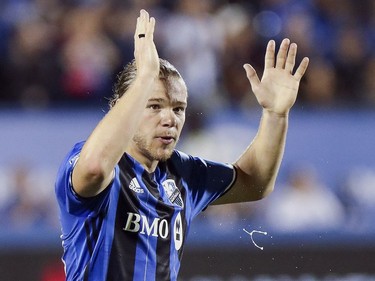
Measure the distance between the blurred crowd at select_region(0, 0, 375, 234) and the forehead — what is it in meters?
4.52

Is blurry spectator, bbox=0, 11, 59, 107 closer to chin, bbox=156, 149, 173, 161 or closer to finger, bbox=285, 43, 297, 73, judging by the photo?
finger, bbox=285, 43, 297, 73

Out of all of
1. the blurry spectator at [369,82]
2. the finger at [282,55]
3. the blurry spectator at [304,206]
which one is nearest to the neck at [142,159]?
the finger at [282,55]

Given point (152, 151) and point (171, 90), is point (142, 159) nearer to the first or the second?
point (152, 151)

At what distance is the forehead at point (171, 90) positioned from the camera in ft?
14.9

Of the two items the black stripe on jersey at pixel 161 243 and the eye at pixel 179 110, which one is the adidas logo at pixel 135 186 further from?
the eye at pixel 179 110

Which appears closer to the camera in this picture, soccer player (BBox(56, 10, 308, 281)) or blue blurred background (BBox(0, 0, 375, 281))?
soccer player (BBox(56, 10, 308, 281))

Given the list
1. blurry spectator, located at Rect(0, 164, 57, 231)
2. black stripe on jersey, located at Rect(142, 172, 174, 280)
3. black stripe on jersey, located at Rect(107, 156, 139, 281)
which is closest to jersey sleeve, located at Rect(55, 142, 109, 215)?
black stripe on jersey, located at Rect(107, 156, 139, 281)

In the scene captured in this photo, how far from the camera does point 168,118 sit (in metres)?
4.52

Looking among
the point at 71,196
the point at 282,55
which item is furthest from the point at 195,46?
the point at 71,196

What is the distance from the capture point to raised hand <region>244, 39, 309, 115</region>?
4.96 metres

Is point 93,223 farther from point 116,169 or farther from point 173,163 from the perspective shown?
point 173,163

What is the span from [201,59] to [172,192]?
5.45m

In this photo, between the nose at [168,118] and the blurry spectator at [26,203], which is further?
the blurry spectator at [26,203]

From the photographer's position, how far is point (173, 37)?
10.2 meters
